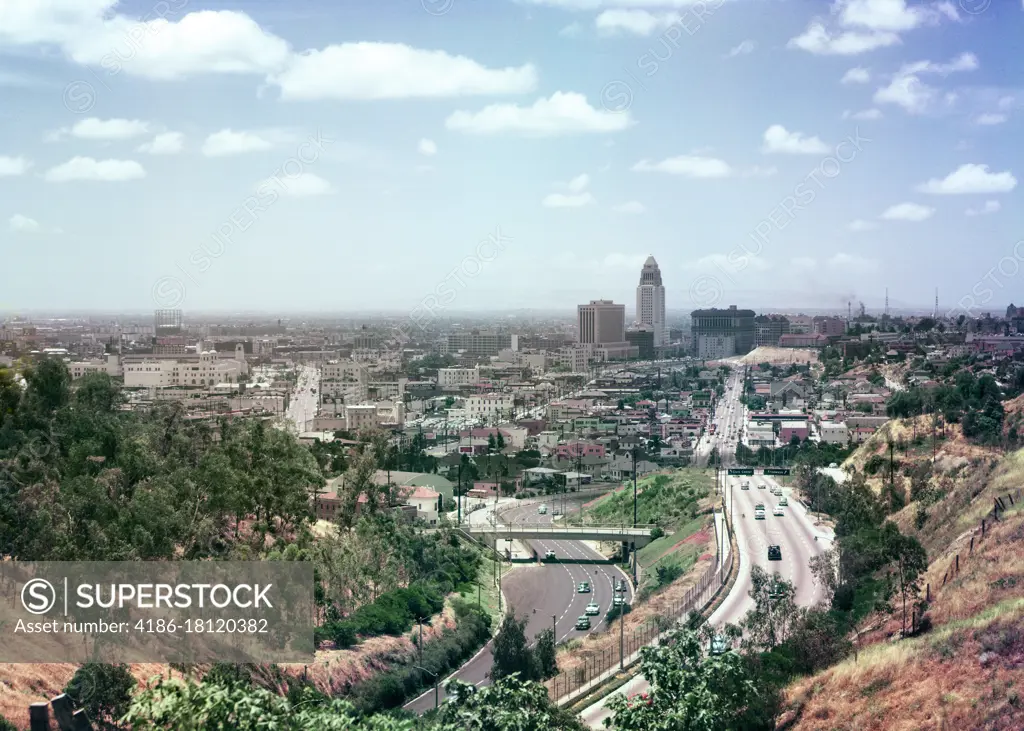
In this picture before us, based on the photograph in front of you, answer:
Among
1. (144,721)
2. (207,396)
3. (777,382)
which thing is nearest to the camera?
(144,721)

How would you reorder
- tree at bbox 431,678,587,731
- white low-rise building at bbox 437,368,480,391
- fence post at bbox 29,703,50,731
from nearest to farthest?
fence post at bbox 29,703,50,731, tree at bbox 431,678,587,731, white low-rise building at bbox 437,368,480,391

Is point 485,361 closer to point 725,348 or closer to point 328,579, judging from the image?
point 725,348

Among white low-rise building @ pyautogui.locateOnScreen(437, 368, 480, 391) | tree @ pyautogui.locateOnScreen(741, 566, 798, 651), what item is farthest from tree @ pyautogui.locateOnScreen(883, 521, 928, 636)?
white low-rise building @ pyautogui.locateOnScreen(437, 368, 480, 391)

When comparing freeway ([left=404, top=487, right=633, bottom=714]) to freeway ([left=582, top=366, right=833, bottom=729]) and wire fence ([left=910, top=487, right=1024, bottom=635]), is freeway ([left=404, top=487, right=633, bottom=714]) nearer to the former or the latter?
freeway ([left=582, top=366, right=833, bottom=729])

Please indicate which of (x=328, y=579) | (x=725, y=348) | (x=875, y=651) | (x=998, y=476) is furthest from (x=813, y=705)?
(x=725, y=348)

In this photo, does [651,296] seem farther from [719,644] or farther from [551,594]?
[719,644]

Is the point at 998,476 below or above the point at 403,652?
above
